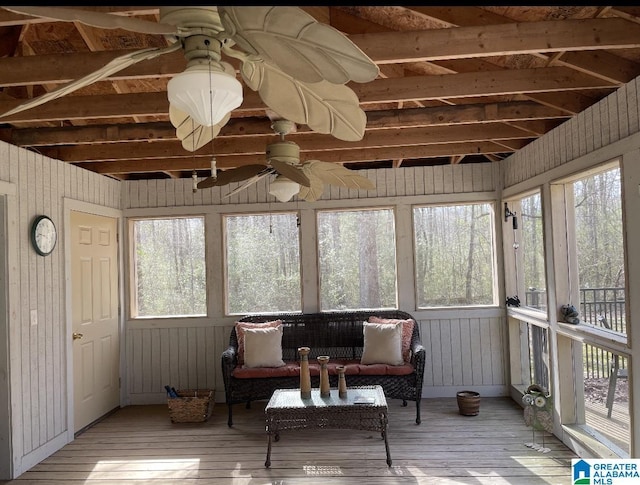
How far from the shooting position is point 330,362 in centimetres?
530

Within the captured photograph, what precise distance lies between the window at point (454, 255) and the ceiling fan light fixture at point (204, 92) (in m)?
4.65

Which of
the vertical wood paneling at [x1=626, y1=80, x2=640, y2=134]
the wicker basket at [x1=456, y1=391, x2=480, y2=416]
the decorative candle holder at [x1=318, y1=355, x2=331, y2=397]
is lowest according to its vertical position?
the wicker basket at [x1=456, y1=391, x2=480, y2=416]

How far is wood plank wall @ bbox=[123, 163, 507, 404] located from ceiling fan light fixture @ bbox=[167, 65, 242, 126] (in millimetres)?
4441

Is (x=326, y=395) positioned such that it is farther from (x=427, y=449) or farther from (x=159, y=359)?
(x=159, y=359)

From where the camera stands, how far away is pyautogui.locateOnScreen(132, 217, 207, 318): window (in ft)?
19.8

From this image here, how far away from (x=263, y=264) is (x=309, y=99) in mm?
4495

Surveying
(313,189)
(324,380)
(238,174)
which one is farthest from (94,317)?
(238,174)

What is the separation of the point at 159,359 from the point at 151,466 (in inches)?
80.9

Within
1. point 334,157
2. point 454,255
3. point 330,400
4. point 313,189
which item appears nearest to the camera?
point 313,189

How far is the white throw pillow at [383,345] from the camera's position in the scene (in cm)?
504

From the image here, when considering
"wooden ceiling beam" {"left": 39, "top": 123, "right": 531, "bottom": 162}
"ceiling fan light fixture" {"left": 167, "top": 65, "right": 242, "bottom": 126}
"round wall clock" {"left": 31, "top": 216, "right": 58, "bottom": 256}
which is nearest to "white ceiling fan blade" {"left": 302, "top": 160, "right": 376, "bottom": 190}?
"ceiling fan light fixture" {"left": 167, "top": 65, "right": 242, "bottom": 126}

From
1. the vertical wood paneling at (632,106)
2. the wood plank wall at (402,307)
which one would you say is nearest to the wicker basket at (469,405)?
the wood plank wall at (402,307)

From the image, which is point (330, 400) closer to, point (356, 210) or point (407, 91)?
point (407, 91)

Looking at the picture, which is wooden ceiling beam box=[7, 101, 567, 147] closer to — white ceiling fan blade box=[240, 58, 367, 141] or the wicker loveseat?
the wicker loveseat
